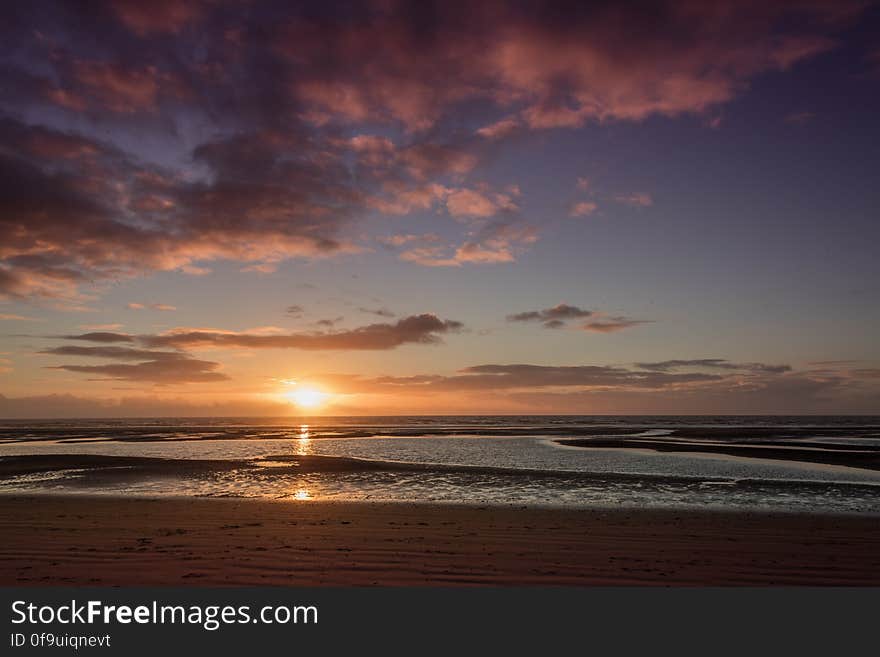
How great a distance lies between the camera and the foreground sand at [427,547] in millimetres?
11531

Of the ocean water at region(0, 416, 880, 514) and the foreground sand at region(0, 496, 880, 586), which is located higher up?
the foreground sand at region(0, 496, 880, 586)

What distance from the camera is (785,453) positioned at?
148 feet

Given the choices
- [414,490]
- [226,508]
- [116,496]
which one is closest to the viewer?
[226,508]

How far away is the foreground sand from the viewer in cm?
1153

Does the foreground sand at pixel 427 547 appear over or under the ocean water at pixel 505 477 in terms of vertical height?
over

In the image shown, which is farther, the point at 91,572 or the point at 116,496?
the point at 116,496

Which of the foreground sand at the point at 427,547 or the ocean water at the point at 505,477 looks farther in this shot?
the ocean water at the point at 505,477

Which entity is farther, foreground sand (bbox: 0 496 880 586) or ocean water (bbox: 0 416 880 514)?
ocean water (bbox: 0 416 880 514)

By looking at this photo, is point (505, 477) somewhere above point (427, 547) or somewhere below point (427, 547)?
below

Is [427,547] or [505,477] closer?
[427,547]

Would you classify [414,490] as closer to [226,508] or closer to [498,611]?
[226,508]

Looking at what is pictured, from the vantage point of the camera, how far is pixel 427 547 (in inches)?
541

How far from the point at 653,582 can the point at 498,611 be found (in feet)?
11.7

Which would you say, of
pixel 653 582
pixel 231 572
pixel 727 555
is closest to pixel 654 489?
pixel 727 555
